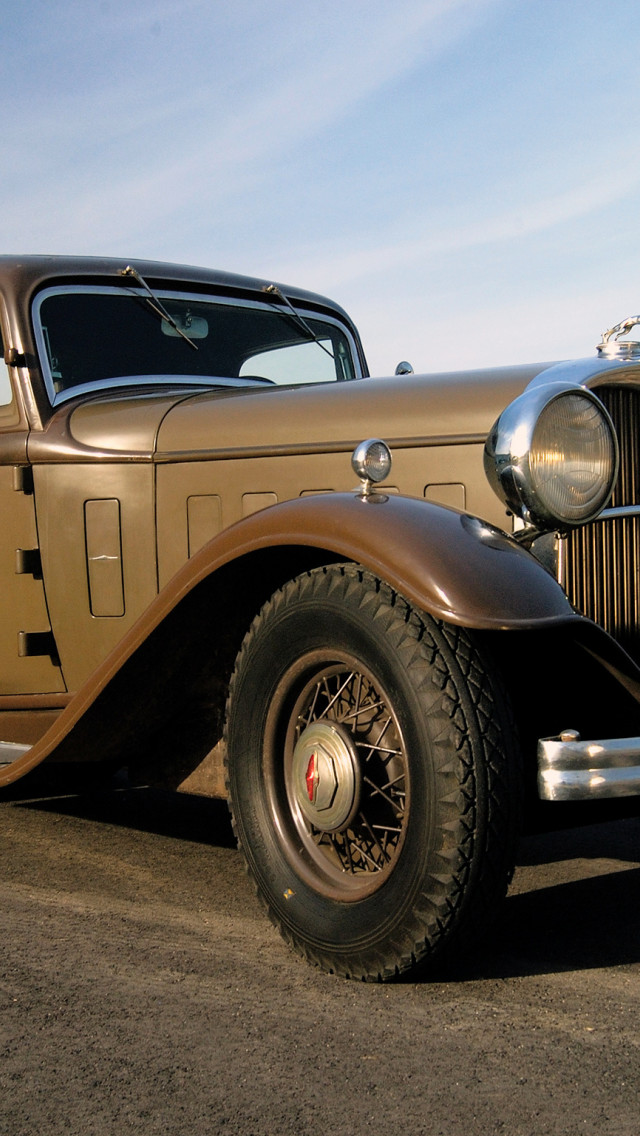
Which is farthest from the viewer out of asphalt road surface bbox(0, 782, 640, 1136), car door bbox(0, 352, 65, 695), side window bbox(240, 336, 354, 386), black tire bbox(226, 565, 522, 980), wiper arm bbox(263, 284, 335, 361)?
wiper arm bbox(263, 284, 335, 361)

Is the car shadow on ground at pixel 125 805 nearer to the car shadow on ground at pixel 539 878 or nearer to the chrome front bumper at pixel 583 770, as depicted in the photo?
the car shadow on ground at pixel 539 878

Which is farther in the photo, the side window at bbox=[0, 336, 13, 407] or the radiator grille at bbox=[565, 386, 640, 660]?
the side window at bbox=[0, 336, 13, 407]

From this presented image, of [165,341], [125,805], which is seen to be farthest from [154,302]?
[125,805]

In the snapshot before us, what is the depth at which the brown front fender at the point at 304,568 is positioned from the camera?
229cm

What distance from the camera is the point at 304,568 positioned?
295 centimetres

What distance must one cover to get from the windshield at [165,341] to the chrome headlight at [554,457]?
179 centimetres

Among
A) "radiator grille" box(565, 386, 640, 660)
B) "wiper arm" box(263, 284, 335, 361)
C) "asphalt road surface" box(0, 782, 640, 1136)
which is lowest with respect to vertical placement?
"asphalt road surface" box(0, 782, 640, 1136)

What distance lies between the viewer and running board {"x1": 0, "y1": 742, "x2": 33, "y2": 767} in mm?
3596

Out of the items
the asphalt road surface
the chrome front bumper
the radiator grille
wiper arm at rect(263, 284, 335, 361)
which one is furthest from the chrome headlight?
wiper arm at rect(263, 284, 335, 361)

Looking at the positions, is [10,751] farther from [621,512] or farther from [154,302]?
[621,512]

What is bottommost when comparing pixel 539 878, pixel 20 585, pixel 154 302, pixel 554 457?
pixel 539 878

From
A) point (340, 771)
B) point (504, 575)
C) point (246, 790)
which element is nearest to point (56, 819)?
point (246, 790)

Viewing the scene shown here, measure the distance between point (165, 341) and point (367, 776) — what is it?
2.12 meters

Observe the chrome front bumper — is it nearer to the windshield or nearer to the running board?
the running board
